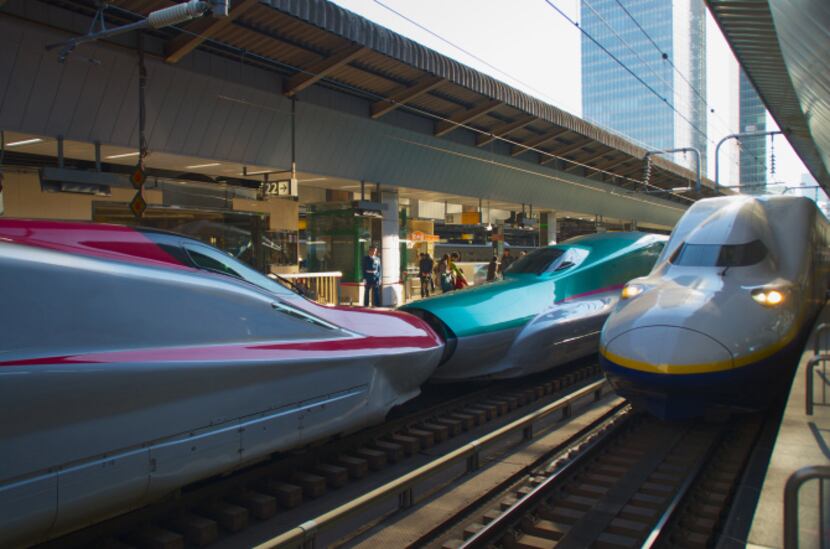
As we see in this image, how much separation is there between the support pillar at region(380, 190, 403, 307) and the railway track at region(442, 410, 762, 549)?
10.5 meters

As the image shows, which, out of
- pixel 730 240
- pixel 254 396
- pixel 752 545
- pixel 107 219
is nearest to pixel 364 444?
pixel 254 396

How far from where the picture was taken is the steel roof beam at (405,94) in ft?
42.8

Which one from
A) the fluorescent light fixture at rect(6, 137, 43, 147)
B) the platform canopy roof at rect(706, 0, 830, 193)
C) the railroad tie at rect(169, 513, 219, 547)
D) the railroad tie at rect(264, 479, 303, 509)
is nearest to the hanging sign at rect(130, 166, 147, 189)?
the fluorescent light fixture at rect(6, 137, 43, 147)

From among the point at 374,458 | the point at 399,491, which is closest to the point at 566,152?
the point at 374,458

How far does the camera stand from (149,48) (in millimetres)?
10180

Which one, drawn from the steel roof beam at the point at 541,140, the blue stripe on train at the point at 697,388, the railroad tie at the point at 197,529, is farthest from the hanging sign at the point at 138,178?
the steel roof beam at the point at 541,140

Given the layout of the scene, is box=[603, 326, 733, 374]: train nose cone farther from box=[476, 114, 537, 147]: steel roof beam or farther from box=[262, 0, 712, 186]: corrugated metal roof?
box=[476, 114, 537, 147]: steel roof beam

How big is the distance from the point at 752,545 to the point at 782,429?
2398mm

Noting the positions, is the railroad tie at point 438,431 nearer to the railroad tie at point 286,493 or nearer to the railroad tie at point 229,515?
the railroad tie at point 286,493

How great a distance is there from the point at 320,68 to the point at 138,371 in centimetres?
894

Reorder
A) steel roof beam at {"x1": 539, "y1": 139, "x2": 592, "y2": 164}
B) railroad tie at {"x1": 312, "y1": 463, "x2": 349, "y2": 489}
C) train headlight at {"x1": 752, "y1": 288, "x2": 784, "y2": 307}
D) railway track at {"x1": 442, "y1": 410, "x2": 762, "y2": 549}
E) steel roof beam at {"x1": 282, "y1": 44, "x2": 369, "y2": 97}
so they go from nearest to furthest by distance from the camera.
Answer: railway track at {"x1": 442, "y1": 410, "x2": 762, "y2": 549} < railroad tie at {"x1": 312, "y1": 463, "x2": 349, "y2": 489} < train headlight at {"x1": 752, "y1": 288, "x2": 784, "y2": 307} < steel roof beam at {"x1": 282, "y1": 44, "x2": 369, "y2": 97} < steel roof beam at {"x1": 539, "y1": 139, "x2": 592, "y2": 164}

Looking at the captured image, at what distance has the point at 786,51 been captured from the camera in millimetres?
10586

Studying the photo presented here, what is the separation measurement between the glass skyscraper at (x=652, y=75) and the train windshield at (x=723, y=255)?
51.9 meters

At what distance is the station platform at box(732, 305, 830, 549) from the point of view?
364cm
